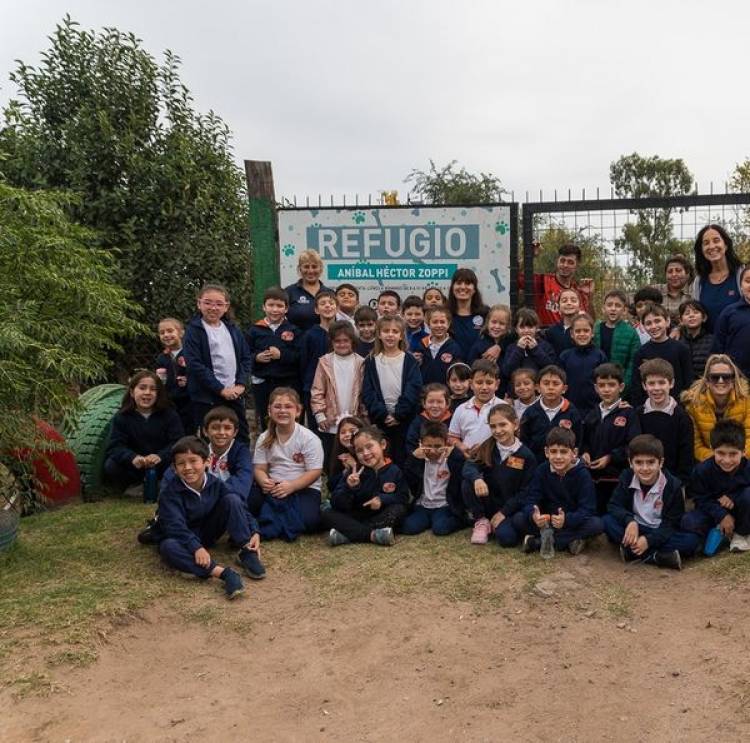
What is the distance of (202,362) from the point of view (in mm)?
5902

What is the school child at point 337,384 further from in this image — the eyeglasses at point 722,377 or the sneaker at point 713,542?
the sneaker at point 713,542

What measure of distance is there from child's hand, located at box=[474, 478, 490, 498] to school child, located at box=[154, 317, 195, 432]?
2.45 metres

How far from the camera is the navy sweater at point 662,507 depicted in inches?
190

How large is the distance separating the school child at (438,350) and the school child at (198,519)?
6.11ft

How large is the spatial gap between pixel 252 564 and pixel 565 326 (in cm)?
296

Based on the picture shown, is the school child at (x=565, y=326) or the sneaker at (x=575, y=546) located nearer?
the sneaker at (x=575, y=546)

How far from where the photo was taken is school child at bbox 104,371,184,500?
20.4 ft

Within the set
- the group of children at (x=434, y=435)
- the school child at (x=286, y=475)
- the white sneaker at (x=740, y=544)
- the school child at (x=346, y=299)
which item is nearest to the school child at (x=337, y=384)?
the group of children at (x=434, y=435)

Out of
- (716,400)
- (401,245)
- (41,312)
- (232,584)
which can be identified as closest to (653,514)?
(716,400)

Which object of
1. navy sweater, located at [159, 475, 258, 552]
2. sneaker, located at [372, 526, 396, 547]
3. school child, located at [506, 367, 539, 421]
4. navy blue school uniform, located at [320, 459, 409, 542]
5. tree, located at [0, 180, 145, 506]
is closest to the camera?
tree, located at [0, 180, 145, 506]

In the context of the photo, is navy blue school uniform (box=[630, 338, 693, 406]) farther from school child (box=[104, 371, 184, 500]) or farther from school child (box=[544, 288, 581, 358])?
school child (box=[104, 371, 184, 500])

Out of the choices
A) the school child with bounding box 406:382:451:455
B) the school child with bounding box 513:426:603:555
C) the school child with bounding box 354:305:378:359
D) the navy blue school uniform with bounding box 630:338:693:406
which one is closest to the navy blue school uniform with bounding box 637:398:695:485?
the navy blue school uniform with bounding box 630:338:693:406

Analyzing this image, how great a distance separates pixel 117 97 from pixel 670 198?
16.8 feet

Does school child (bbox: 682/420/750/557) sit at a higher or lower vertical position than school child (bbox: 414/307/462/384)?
lower
